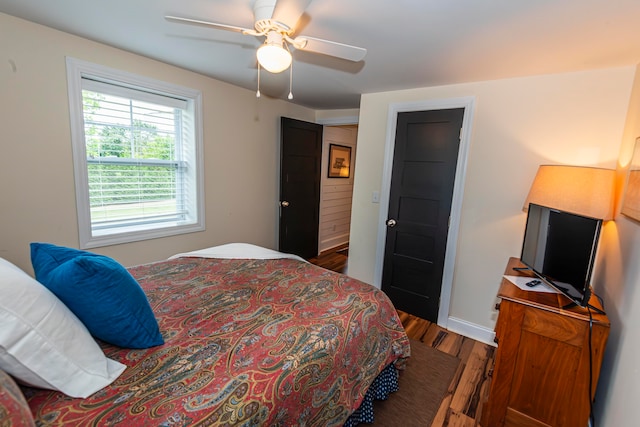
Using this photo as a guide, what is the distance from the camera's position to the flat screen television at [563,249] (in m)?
1.44

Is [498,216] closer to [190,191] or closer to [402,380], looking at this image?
[402,380]

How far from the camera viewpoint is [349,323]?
146 centimetres

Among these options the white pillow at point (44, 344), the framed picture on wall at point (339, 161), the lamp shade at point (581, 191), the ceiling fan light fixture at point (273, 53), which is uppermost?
the ceiling fan light fixture at point (273, 53)

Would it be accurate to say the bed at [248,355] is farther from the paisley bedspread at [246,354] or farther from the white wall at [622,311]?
the white wall at [622,311]

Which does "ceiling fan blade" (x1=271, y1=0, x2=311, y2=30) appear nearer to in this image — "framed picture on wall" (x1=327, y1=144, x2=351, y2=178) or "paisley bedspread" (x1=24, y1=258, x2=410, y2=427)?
"paisley bedspread" (x1=24, y1=258, x2=410, y2=427)

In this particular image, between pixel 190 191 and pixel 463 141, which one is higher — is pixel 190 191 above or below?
below

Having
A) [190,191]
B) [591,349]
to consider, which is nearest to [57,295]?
[190,191]

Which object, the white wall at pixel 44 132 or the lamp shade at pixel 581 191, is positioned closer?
the lamp shade at pixel 581 191

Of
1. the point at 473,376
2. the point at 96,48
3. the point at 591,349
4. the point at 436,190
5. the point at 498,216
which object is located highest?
the point at 96,48

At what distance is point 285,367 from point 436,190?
7.30 ft

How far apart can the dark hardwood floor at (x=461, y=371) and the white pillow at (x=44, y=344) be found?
1774 mm

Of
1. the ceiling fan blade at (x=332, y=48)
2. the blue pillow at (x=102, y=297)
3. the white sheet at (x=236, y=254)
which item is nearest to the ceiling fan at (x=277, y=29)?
the ceiling fan blade at (x=332, y=48)

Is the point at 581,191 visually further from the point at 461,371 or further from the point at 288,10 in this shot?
the point at 288,10

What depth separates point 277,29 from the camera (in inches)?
56.1
